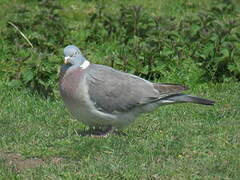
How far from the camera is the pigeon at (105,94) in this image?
6.57m

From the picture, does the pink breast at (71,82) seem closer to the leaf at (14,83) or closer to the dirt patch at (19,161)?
the dirt patch at (19,161)

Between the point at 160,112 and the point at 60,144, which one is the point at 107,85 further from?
the point at 160,112

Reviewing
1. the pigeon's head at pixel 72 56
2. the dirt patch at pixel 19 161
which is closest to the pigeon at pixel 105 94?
the pigeon's head at pixel 72 56

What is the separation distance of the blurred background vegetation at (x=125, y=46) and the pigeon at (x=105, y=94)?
160 centimetres

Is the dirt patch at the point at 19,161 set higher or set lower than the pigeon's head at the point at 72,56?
lower

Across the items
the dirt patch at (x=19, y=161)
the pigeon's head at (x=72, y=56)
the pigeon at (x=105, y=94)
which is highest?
the pigeon's head at (x=72, y=56)

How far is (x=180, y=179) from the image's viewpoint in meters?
5.61

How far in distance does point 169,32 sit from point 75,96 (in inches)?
140

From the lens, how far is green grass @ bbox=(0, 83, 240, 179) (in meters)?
5.80

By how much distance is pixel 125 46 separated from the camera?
1007 centimetres

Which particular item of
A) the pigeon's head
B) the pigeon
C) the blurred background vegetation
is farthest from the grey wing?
the blurred background vegetation

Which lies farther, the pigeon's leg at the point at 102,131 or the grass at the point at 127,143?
the pigeon's leg at the point at 102,131

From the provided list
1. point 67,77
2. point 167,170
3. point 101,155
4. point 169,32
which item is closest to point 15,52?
point 169,32

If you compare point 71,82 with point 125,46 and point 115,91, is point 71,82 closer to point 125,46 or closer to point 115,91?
point 115,91
